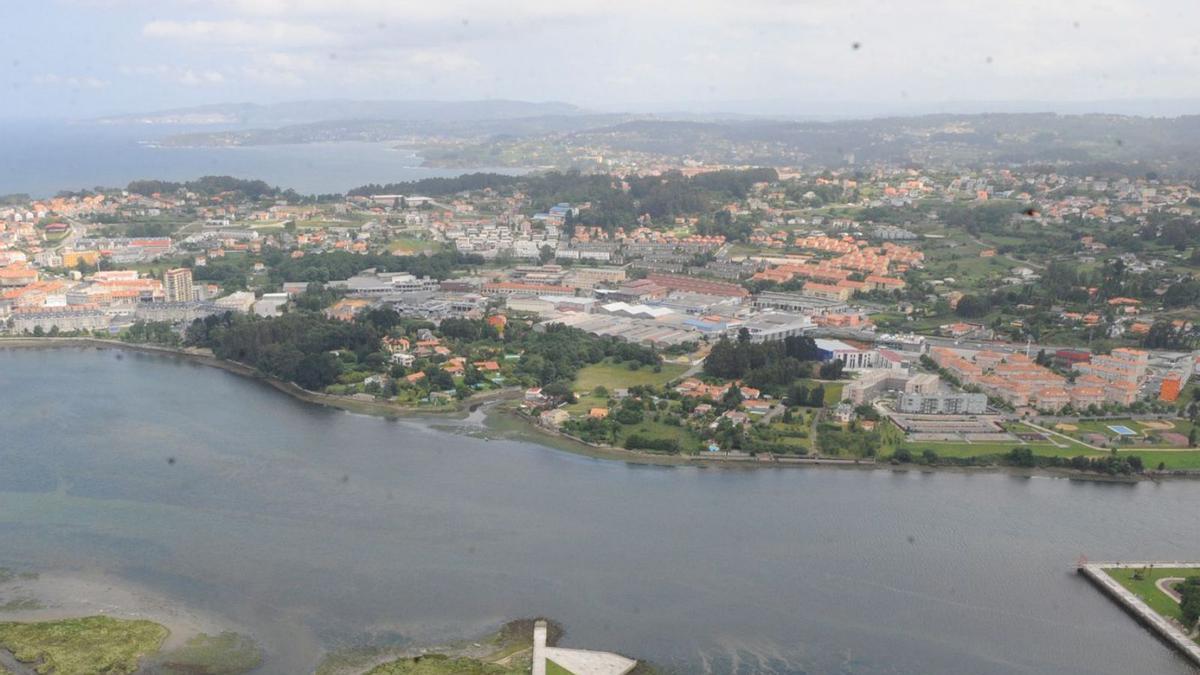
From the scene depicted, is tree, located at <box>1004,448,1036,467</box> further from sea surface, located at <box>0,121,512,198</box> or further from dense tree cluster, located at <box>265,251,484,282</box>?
sea surface, located at <box>0,121,512,198</box>

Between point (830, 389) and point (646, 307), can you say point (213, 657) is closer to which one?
point (830, 389)

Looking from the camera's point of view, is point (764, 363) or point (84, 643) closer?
point (84, 643)

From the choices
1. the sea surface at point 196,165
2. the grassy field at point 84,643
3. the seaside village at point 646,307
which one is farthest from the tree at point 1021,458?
the sea surface at point 196,165

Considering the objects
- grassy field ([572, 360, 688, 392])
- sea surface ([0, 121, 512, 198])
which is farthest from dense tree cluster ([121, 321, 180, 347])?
sea surface ([0, 121, 512, 198])

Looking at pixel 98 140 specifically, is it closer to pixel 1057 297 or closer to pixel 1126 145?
pixel 1126 145

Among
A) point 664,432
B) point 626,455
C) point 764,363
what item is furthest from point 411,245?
point 626,455

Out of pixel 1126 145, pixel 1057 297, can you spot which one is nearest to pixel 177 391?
pixel 1057 297

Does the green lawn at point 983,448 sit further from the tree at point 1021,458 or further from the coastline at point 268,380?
the coastline at point 268,380
